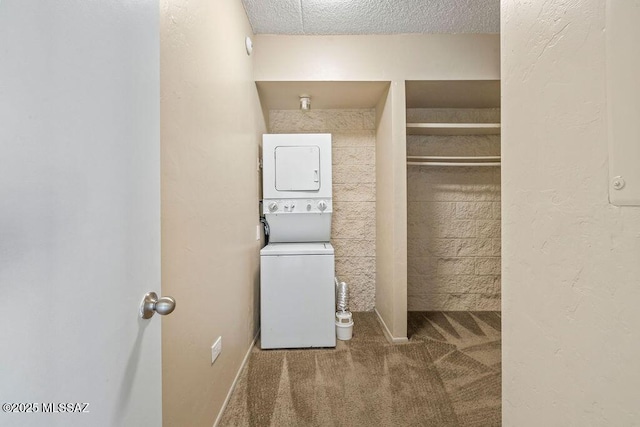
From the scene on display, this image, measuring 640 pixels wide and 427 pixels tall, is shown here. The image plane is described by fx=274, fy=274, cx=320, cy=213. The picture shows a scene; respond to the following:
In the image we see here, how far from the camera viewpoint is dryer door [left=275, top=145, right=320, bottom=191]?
2516 millimetres

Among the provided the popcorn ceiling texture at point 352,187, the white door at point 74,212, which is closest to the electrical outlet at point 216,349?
the white door at point 74,212

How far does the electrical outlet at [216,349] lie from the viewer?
4.67 ft

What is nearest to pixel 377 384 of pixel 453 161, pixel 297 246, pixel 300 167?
pixel 297 246

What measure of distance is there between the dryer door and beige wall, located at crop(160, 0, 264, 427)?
0.49 metres

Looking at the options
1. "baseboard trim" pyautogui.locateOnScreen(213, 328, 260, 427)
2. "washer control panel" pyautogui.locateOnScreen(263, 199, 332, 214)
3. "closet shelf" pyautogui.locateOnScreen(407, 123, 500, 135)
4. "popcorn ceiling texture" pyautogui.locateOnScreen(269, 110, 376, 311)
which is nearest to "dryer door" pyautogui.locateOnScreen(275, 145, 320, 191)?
"washer control panel" pyautogui.locateOnScreen(263, 199, 332, 214)

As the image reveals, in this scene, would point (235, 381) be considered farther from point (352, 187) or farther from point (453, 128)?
point (453, 128)

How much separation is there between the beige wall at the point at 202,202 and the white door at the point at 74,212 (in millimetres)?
422

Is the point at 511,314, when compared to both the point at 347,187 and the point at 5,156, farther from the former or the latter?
the point at 347,187

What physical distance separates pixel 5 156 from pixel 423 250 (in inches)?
126

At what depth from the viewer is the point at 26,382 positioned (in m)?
0.36

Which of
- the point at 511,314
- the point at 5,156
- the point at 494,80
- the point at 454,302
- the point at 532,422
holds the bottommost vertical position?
the point at 454,302

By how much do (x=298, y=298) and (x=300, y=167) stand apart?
1152mm

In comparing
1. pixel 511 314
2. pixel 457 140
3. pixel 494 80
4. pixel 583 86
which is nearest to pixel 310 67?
pixel 494 80

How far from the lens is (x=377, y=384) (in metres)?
1.82
